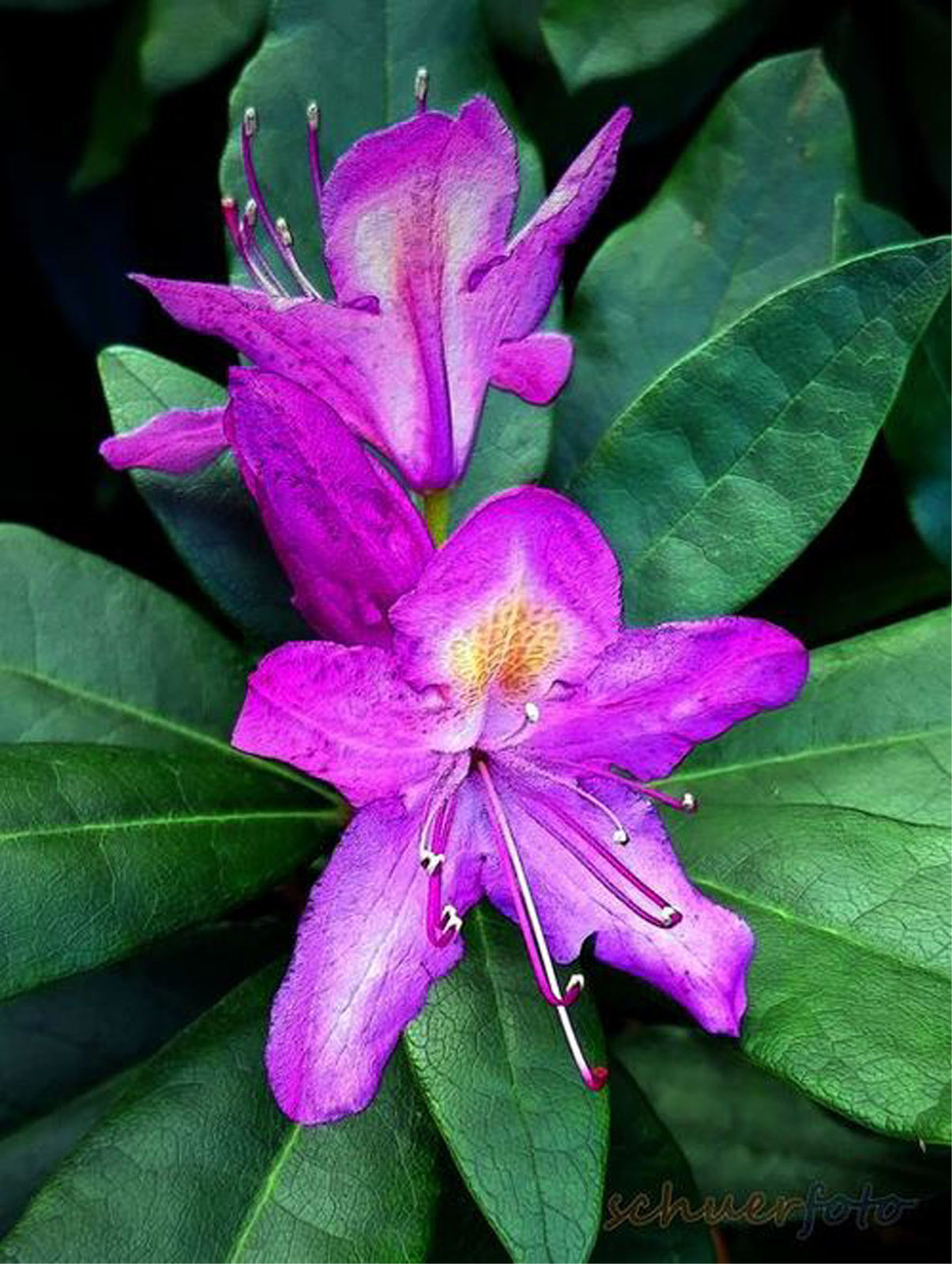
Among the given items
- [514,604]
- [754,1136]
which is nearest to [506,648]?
[514,604]

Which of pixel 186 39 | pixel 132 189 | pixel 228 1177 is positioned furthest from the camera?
pixel 132 189

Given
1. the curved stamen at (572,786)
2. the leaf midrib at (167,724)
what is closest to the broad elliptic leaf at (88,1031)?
the leaf midrib at (167,724)

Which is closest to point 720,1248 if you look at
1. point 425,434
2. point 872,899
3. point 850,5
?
point 872,899

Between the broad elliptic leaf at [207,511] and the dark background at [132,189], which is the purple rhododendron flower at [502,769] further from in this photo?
the dark background at [132,189]

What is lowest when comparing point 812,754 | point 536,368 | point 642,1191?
point 642,1191

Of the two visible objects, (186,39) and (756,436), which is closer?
(756,436)

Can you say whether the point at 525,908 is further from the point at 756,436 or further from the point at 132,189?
the point at 132,189
